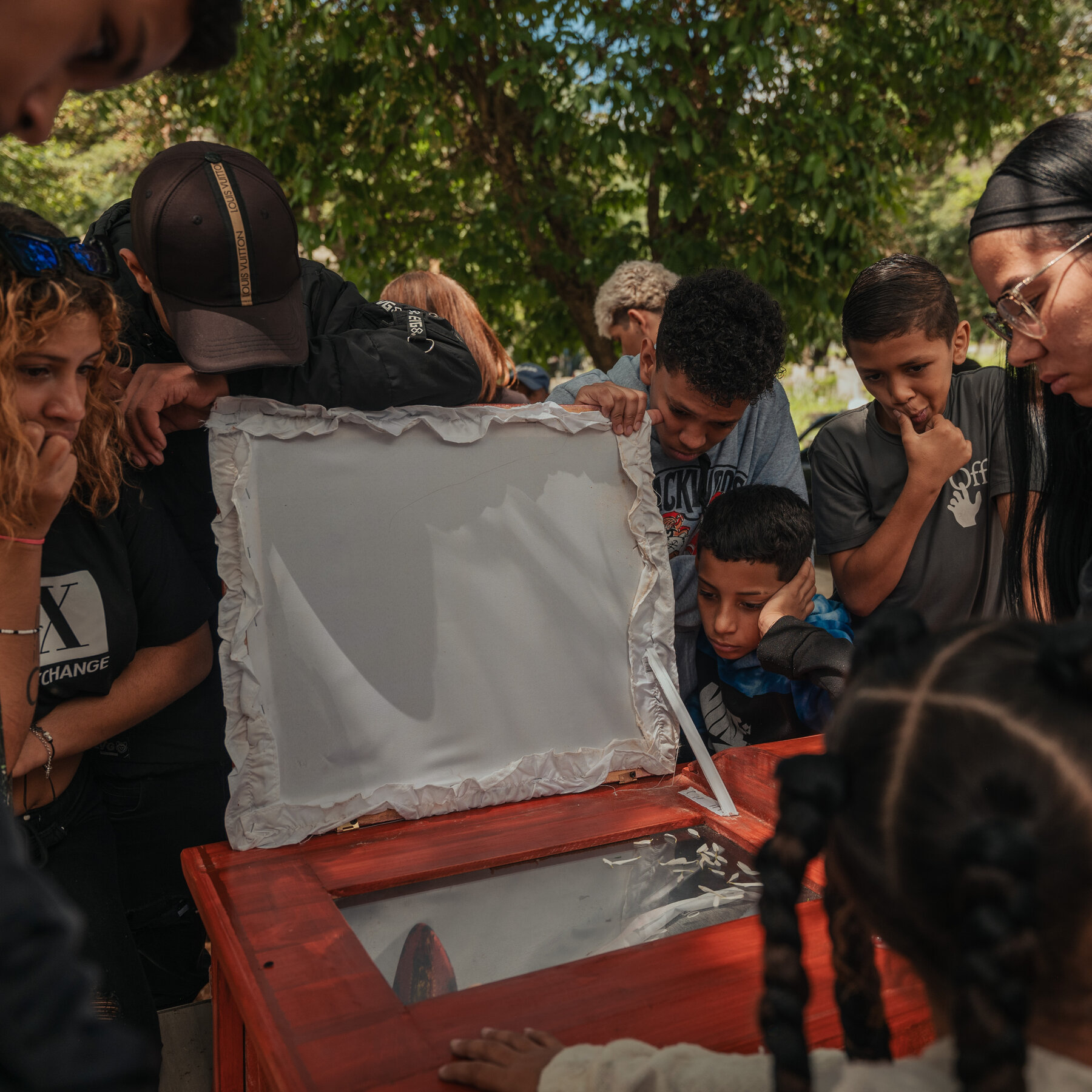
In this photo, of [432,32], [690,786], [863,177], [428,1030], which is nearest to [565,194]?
[432,32]

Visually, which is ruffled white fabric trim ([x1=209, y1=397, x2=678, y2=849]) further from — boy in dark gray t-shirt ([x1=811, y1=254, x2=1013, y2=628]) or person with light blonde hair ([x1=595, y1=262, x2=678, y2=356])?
person with light blonde hair ([x1=595, y1=262, x2=678, y2=356])

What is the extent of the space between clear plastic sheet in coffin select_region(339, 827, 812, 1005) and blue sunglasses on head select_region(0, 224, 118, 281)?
3.02 ft

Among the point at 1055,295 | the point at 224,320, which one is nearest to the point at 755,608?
the point at 1055,295

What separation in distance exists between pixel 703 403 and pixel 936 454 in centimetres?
48

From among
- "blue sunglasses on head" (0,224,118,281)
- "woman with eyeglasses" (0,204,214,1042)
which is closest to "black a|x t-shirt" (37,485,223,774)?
"woman with eyeglasses" (0,204,214,1042)

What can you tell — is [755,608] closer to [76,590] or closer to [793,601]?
[793,601]

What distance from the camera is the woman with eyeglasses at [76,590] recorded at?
120 cm

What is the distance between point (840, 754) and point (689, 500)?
4.33 ft

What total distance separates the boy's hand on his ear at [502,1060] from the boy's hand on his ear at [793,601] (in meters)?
1.04

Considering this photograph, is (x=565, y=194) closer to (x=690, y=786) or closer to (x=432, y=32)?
(x=432, y=32)

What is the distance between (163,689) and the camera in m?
1.52

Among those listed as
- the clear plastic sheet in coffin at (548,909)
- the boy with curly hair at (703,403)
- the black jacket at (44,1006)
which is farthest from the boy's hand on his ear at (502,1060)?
the boy with curly hair at (703,403)

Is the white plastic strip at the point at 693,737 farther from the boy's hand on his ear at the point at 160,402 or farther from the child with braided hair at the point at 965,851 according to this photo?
the boy's hand on his ear at the point at 160,402

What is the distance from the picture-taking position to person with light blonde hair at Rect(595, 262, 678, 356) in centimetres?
336
